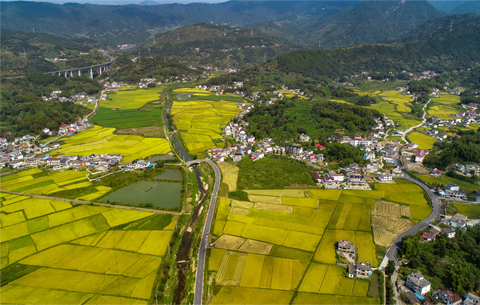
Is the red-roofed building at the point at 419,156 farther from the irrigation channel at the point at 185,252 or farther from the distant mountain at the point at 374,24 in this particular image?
the distant mountain at the point at 374,24

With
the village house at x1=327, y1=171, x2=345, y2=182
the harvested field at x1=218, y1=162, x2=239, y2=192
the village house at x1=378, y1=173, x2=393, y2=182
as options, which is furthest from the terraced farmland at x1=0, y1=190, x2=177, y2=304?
the village house at x1=378, y1=173, x2=393, y2=182

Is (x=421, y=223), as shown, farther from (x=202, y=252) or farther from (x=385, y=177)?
(x=202, y=252)

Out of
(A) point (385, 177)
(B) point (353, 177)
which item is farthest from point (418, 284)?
(A) point (385, 177)

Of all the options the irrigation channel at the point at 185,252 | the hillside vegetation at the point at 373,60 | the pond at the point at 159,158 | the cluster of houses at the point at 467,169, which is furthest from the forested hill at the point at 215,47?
the irrigation channel at the point at 185,252

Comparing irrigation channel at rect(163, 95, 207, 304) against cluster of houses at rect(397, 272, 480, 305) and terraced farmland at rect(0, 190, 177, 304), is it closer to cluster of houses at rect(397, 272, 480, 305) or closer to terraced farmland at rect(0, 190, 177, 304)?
terraced farmland at rect(0, 190, 177, 304)

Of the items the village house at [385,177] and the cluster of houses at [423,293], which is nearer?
the cluster of houses at [423,293]

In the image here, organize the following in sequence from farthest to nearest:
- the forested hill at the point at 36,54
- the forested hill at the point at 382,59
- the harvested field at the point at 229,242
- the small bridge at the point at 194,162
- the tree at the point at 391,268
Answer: the forested hill at the point at 382,59
the forested hill at the point at 36,54
the small bridge at the point at 194,162
the harvested field at the point at 229,242
the tree at the point at 391,268

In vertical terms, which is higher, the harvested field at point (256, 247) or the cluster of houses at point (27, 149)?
the harvested field at point (256, 247)
